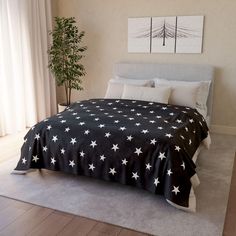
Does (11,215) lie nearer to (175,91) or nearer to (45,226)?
(45,226)

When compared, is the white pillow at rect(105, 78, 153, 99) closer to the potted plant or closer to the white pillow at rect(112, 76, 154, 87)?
the white pillow at rect(112, 76, 154, 87)

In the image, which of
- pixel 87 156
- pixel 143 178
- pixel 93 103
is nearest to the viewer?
pixel 143 178

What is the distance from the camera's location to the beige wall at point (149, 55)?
4.12 metres

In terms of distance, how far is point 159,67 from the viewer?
4.46 metres

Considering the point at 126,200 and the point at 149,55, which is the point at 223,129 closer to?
the point at 149,55

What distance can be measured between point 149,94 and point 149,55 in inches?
46.2

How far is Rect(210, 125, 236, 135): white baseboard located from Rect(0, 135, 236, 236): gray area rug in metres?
1.26

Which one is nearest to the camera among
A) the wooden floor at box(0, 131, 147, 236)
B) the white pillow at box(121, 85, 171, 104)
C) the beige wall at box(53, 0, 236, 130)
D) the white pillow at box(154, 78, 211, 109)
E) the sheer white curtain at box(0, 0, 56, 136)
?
the wooden floor at box(0, 131, 147, 236)

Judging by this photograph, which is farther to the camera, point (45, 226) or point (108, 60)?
point (108, 60)

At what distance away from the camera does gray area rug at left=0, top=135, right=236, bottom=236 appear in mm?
2146

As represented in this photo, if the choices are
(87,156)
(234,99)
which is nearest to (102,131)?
(87,156)

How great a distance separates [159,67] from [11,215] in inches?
122

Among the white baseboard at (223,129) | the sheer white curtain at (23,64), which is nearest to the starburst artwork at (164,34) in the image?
the white baseboard at (223,129)

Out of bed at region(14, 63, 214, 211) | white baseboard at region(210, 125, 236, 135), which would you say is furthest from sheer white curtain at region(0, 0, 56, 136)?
white baseboard at region(210, 125, 236, 135)
